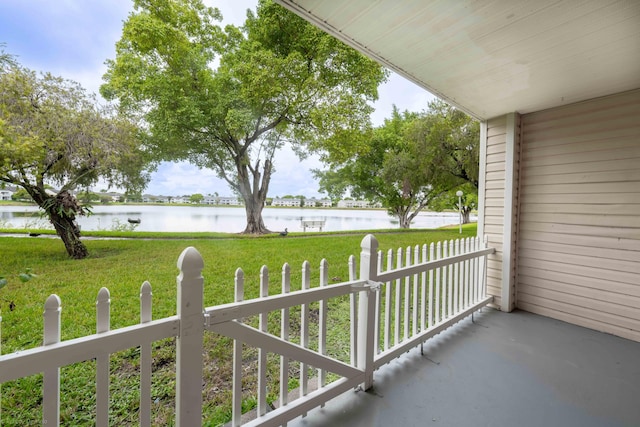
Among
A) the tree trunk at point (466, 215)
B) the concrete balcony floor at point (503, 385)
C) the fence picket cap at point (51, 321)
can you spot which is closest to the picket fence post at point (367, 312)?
the concrete balcony floor at point (503, 385)

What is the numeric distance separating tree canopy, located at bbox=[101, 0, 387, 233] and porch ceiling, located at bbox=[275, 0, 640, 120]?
254 cm

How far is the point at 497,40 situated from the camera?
144cm

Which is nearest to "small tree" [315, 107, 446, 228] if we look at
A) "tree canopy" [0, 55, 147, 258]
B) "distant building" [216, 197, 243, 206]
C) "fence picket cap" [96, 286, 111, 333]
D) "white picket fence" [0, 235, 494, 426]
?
"distant building" [216, 197, 243, 206]

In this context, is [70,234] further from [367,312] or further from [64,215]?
[367,312]

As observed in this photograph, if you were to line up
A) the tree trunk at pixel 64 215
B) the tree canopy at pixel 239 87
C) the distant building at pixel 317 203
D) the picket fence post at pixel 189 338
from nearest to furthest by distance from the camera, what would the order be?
1. the picket fence post at pixel 189 338
2. the tree trunk at pixel 64 215
3. the tree canopy at pixel 239 87
4. the distant building at pixel 317 203

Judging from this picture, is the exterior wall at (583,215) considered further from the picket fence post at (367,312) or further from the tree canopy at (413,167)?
the picket fence post at (367,312)

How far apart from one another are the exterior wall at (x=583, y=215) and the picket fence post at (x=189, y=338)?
2888mm

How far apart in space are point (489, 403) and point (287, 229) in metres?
2.76

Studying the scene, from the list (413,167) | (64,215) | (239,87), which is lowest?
(64,215)

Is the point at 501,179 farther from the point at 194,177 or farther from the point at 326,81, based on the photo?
the point at 194,177

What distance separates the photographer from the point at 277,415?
111 centimetres

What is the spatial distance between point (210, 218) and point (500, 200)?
322cm

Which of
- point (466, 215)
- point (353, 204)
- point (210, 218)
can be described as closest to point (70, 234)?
point (210, 218)

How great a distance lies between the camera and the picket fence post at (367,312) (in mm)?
1485
